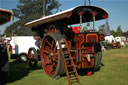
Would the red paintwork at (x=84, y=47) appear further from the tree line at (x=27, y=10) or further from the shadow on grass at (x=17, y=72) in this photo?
the tree line at (x=27, y=10)

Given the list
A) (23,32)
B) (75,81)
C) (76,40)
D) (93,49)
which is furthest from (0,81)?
(23,32)

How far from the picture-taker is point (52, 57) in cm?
686

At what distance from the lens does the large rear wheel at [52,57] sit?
19.9ft

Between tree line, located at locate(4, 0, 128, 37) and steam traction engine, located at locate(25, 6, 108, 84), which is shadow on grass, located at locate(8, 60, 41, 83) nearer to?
steam traction engine, located at locate(25, 6, 108, 84)

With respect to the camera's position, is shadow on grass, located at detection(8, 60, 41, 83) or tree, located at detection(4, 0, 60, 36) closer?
shadow on grass, located at detection(8, 60, 41, 83)

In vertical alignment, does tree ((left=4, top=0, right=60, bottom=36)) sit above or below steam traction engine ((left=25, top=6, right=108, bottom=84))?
above

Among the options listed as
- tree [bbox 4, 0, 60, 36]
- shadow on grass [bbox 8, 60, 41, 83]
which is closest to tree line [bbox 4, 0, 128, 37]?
tree [bbox 4, 0, 60, 36]

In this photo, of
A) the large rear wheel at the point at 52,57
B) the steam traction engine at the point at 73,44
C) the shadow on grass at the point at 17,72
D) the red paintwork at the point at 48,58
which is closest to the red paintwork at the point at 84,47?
the steam traction engine at the point at 73,44

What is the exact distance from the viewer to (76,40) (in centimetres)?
630

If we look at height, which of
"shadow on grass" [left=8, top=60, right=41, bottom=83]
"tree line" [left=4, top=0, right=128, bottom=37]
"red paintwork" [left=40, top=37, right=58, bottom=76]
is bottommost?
"shadow on grass" [left=8, top=60, right=41, bottom=83]

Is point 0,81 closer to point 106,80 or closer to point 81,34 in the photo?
point 81,34

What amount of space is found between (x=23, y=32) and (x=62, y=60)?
35.1m

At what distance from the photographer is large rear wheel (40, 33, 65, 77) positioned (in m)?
6.08

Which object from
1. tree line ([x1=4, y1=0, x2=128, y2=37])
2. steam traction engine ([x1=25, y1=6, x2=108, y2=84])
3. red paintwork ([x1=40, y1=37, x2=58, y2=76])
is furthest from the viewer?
tree line ([x1=4, y1=0, x2=128, y2=37])
